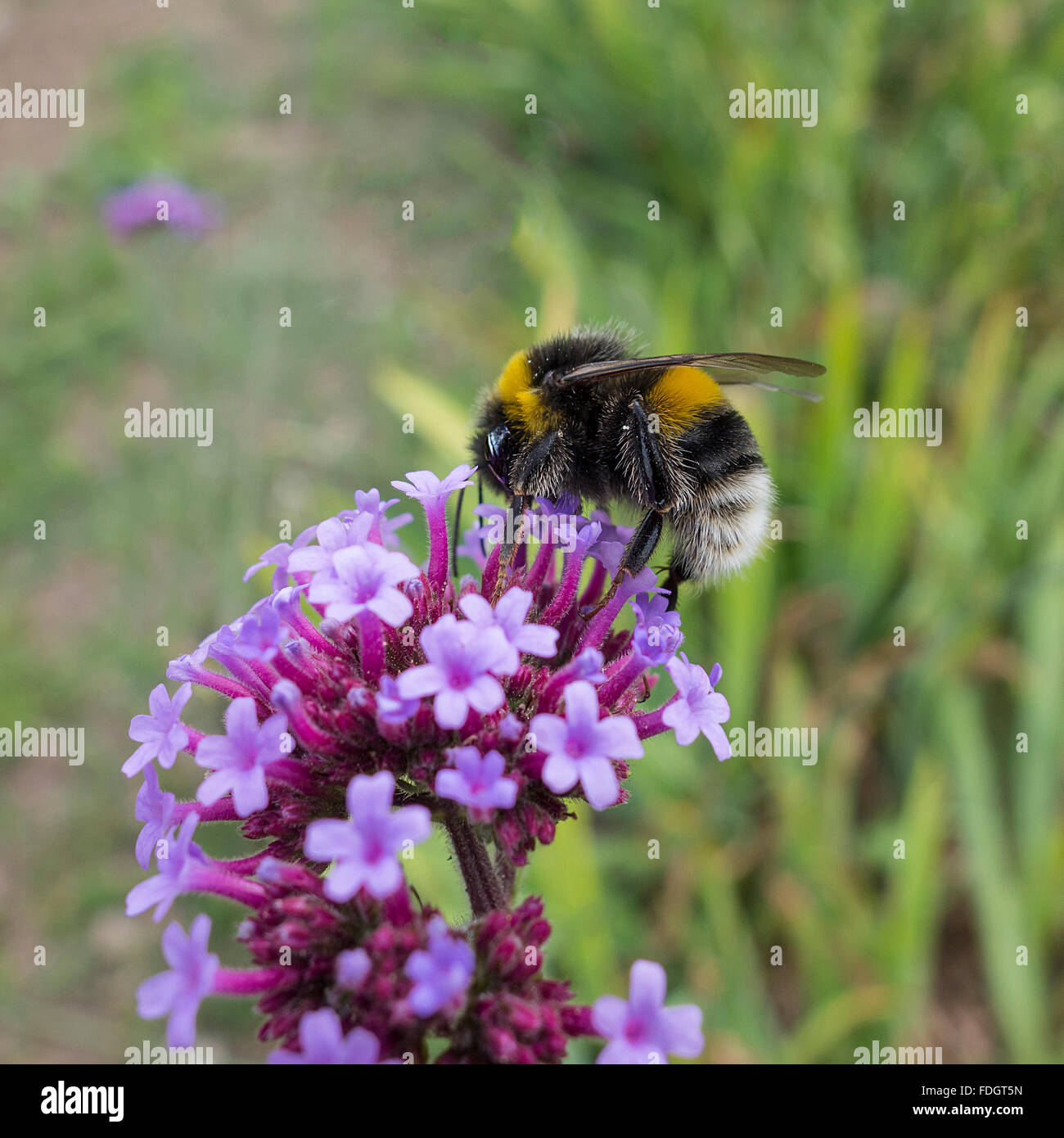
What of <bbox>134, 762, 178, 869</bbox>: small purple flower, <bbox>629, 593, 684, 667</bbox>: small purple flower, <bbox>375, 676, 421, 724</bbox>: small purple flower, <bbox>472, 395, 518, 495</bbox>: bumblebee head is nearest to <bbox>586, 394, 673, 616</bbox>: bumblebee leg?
<bbox>629, 593, 684, 667</bbox>: small purple flower

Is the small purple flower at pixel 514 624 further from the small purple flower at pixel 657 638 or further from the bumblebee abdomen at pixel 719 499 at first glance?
the bumblebee abdomen at pixel 719 499

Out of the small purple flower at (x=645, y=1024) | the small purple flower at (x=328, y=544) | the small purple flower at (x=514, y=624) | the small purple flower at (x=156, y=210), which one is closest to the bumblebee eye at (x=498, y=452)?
the small purple flower at (x=328, y=544)

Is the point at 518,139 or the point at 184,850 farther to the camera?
the point at 518,139

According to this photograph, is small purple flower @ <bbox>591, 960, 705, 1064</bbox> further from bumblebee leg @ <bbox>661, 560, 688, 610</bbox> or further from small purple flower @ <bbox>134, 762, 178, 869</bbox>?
bumblebee leg @ <bbox>661, 560, 688, 610</bbox>

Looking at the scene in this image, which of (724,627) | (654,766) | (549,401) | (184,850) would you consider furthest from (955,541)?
(184,850)

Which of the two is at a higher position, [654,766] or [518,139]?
[518,139]

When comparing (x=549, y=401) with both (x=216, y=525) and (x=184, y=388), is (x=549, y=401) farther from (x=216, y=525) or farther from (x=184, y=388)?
(x=184, y=388)
